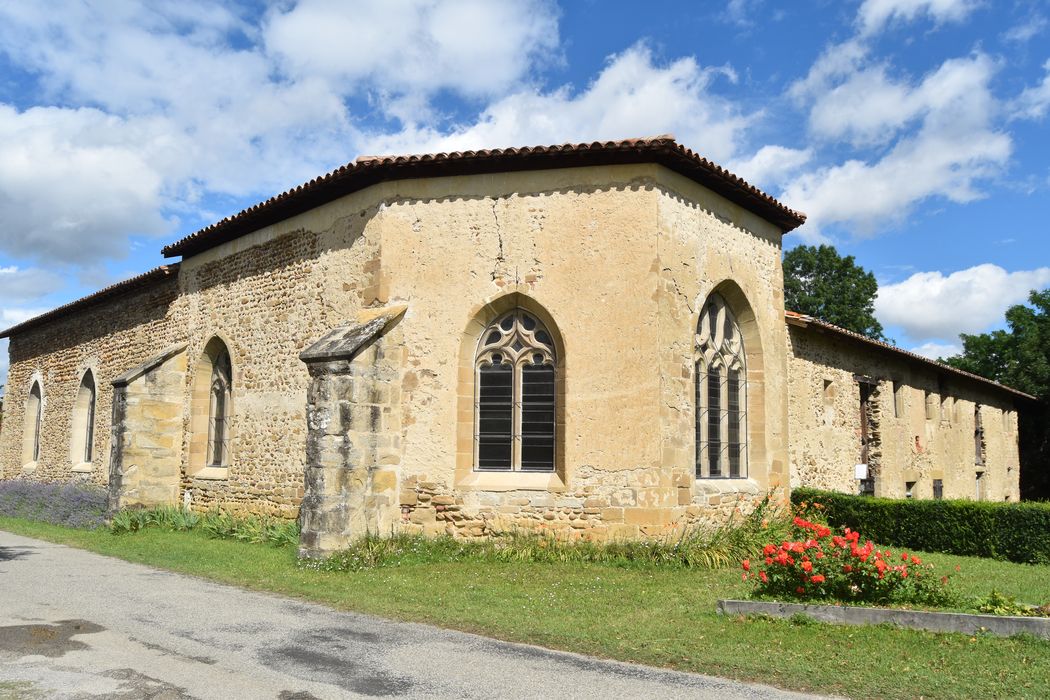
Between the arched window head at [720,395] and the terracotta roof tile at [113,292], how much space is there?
11.8 meters

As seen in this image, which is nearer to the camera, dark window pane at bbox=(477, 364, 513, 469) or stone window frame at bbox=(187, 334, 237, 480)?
dark window pane at bbox=(477, 364, 513, 469)

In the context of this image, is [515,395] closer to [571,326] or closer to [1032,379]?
[571,326]

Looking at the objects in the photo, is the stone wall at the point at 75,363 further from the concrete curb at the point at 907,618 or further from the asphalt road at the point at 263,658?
the concrete curb at the point at 907,618

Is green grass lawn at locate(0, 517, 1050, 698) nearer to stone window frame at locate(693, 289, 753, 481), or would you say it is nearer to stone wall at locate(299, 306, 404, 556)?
stone wall at locate(299, 306, 404, 556)

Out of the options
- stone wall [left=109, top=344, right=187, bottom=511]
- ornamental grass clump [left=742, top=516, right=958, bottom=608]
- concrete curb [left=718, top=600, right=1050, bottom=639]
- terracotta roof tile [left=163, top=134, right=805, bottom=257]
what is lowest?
concrete curb [left=718, top=600, right=1050, bottom=639]

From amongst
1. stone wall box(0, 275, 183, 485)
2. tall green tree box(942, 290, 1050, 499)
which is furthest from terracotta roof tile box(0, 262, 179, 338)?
tall green tree box(942, 290, 1050, 499)

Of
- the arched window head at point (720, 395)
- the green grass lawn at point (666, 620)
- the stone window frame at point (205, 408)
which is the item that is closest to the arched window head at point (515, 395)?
the green grass lawn at point (666, 620)

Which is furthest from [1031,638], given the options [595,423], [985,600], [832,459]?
[832,459]

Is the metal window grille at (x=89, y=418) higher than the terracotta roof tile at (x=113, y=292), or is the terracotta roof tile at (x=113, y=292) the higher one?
the terracotta roof tile at (x=113, y=292)

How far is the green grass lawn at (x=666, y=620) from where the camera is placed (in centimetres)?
575

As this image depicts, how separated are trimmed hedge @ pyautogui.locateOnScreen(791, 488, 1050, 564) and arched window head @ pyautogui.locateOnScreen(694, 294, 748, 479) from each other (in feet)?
7.66

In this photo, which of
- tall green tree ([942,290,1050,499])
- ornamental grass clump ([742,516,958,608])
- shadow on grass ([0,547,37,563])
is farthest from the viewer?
tall green tree ([942,290,1050,499])

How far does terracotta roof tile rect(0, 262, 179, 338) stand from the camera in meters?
17.3

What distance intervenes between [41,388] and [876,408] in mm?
23385
